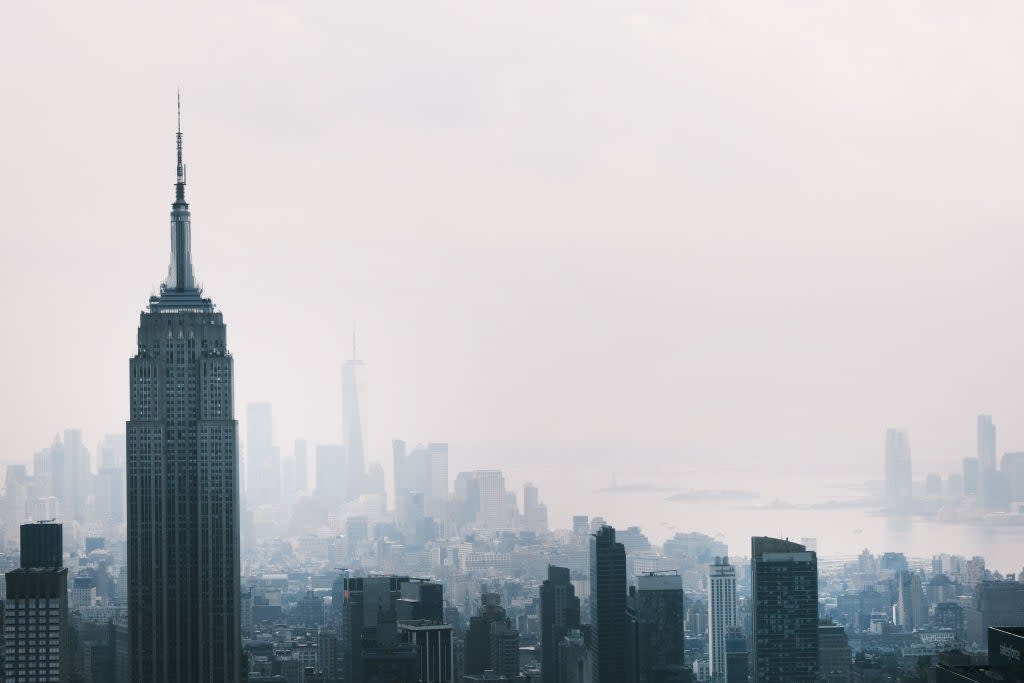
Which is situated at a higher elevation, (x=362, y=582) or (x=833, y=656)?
(x=362, y=582)

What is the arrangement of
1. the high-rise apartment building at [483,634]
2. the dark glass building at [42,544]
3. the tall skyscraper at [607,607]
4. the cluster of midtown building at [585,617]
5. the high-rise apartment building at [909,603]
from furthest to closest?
the high-rise apartment building at [909,603]
the high-rise apartment building at [483,634]
the tall skyscraper at [607,607]
the dark glass building at [42,544]
the cluster of midtown building at [585,617]

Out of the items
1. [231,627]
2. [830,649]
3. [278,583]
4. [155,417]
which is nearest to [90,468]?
[155,417]

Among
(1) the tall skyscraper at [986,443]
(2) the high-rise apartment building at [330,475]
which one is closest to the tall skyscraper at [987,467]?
(1) the tall skyscraper at [986,443]

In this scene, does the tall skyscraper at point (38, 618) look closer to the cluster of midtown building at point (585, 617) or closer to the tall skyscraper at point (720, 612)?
the cluster of midtown building at point (585, 617)

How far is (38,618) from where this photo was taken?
57.5ft

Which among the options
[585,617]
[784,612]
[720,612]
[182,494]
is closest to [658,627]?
[585,617]

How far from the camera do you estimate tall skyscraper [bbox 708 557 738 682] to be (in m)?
19.0

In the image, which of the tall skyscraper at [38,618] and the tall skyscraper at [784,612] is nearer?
the tall skyscraper at [38,618]

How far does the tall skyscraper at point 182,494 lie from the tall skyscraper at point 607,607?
149 inches

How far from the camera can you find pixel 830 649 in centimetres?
1944

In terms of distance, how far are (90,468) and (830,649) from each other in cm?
781

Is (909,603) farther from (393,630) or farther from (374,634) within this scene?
(374,634)

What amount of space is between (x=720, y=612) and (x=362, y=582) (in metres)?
4.87

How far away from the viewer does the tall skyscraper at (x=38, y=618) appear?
1712 cm
